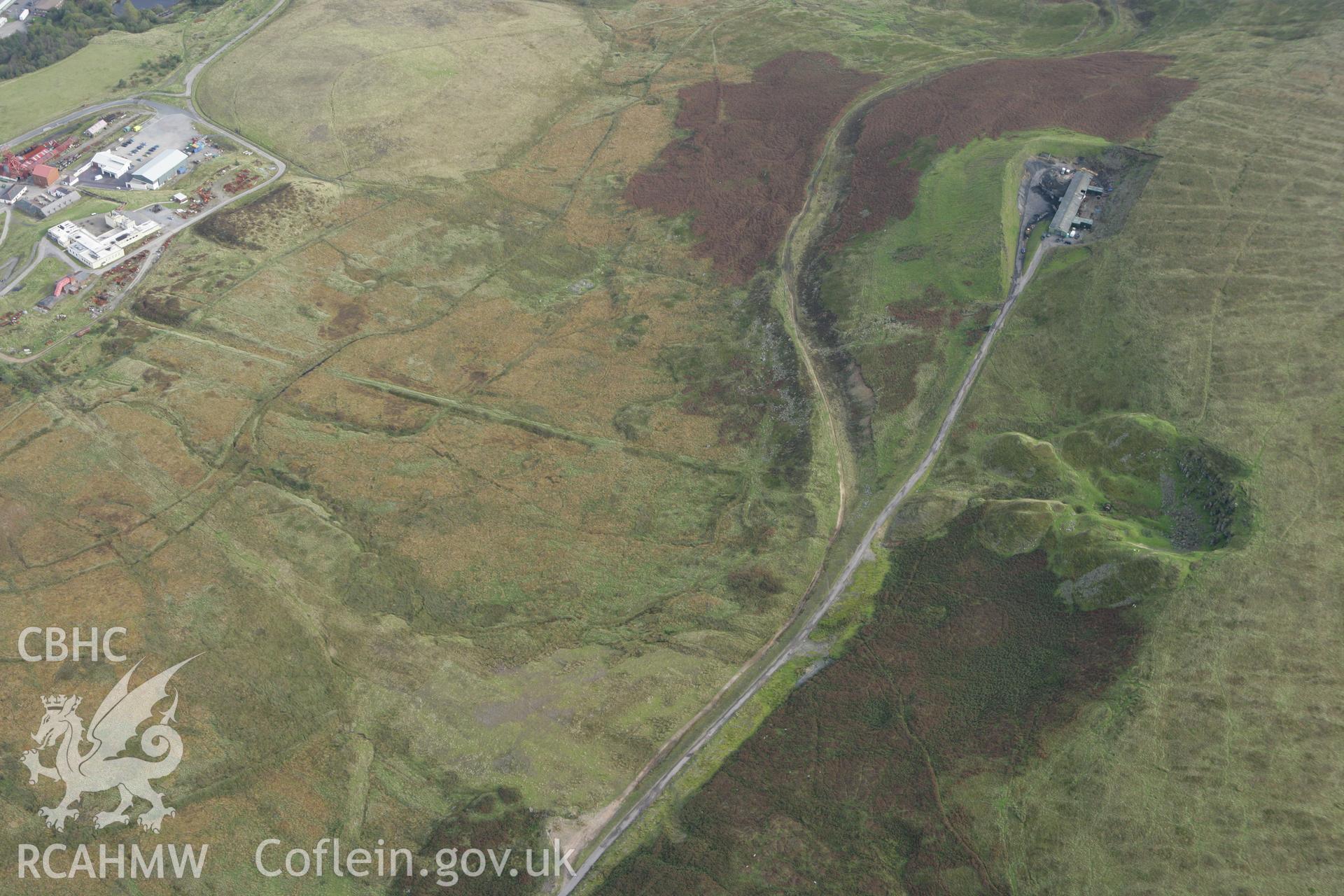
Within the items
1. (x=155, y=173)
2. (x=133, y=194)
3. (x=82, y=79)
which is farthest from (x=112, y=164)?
(x=82, y=79)

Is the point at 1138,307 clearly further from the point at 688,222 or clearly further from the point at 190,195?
the point at 190,195

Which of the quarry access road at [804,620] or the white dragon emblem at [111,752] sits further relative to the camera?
the white dragon emblem at [111,752]

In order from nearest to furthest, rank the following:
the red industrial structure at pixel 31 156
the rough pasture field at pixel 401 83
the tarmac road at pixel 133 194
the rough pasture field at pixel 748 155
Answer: the tarmac road at pixel 133 194
the rough pasture field at pixel 748 155
the red industrial structure at pixel 31 156
the rough pasture field at pixel 401 83

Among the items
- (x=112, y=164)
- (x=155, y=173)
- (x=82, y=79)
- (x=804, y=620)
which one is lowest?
(x=804, y=620)

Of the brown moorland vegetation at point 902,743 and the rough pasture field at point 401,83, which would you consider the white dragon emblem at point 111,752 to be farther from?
the rough pasture field at point 401,83

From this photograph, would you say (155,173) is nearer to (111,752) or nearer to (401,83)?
(401,83)

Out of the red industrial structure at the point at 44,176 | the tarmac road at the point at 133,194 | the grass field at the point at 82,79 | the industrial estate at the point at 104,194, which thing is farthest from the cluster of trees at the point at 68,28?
the red industrial structure at the point at 44,176

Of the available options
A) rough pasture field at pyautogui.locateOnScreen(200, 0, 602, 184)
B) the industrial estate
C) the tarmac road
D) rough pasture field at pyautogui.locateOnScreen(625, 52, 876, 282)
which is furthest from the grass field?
rough pasture field at pyautogui.locateOnScreen(625, 52, 876, 282)
